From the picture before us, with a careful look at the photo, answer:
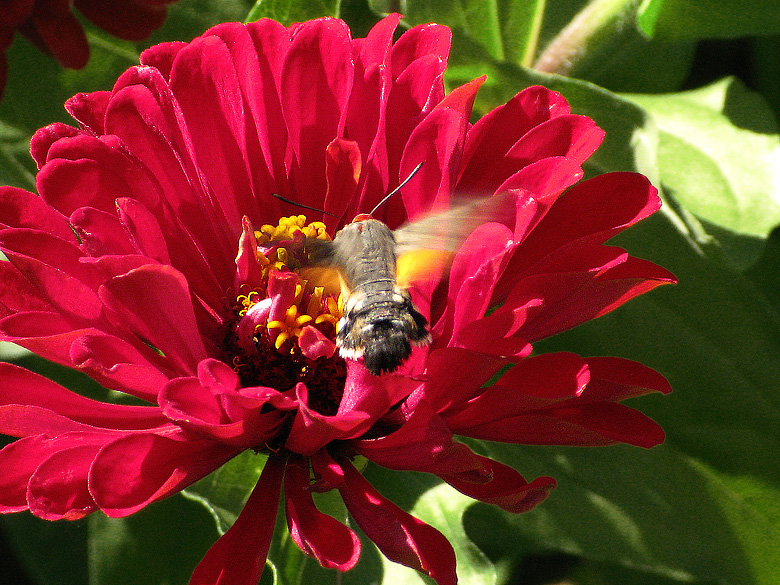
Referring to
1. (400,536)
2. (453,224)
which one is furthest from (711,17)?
(400,536)

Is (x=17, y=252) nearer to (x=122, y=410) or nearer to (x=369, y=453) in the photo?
(x=122, y=410)

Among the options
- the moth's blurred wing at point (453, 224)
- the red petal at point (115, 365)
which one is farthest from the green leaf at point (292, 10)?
the red petal at point (115, 365)

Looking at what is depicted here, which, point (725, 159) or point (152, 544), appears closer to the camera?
point (152, 544)

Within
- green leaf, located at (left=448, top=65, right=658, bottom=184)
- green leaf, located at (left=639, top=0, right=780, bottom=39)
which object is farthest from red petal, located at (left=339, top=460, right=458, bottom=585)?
green leaf, located at (left=639, top=0, right=780, bottom=39)

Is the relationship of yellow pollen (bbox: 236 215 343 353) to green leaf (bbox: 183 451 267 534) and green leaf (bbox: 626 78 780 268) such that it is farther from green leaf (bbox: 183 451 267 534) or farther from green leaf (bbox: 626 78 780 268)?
green leaf (bbox: 626 78 780 268)

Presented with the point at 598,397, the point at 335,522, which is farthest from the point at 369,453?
the point at 598,397

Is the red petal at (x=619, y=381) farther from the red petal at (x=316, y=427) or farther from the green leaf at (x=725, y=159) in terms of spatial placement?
the green leaf at (x=725, y=159)

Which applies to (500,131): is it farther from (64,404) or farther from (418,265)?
(64,404)
